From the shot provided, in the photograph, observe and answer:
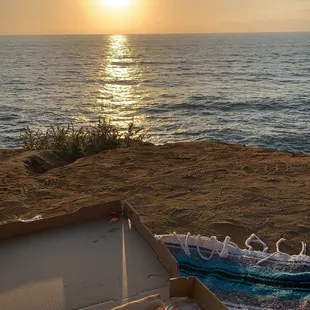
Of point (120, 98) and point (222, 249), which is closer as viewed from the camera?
point (222, 249)

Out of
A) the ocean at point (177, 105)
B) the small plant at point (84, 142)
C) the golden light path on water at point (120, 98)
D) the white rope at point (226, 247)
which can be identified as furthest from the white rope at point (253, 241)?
the golden light path on water at point (120, 98)

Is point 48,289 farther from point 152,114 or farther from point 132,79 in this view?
point 132,79

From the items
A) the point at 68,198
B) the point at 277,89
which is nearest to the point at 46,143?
the point at 68,198

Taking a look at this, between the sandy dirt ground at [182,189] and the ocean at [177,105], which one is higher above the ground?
the sandy dirt ground at [182,189]

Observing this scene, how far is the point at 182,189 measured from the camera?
5.50 meters

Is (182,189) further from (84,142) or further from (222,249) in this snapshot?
(84,142)

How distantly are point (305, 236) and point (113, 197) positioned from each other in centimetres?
222

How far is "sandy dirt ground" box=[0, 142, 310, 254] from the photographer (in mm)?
4379

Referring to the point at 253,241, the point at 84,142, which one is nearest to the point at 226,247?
the point at 253,241

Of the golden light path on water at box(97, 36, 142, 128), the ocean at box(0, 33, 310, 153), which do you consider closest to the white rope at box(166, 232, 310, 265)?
the ocean at box(0, 33, 310, 153)

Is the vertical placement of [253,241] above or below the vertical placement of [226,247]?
below

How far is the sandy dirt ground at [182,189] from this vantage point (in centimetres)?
438

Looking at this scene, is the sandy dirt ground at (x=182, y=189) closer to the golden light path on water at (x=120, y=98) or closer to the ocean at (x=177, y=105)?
the ocean at (x=177, y=105)

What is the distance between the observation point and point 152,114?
19531 millimetres
